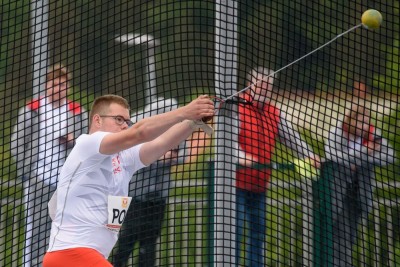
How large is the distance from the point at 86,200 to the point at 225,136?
57.6 inches

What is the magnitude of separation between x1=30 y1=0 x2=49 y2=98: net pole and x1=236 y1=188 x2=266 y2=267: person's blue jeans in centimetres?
155

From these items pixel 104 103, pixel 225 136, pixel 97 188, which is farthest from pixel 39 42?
pixel 97 188

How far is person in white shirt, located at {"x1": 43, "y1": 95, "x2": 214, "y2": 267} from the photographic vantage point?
6227 millimetres

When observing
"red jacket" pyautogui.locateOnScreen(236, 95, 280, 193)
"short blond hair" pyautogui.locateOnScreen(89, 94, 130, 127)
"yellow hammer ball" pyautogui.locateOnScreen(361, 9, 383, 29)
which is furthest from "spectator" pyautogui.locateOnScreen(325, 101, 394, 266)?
"short blond hair" pyautogui.locateOnScreen(89, 94, 130, 127)

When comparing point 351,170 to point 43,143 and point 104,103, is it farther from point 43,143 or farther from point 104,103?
point 104,103

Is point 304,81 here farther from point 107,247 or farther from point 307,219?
point 107,247

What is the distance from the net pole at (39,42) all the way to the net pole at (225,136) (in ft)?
4.17

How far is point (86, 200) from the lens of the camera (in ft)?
20.9

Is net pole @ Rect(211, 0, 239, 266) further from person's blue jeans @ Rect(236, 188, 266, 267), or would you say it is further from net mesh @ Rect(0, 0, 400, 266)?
person's blue jeans @ Rect(236, 188, 266, 267)

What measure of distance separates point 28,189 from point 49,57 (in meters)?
0.95

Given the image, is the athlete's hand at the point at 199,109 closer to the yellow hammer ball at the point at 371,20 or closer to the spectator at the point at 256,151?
the yellow hammer ball at the point at 371,20

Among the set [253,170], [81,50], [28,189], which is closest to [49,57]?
[81,50]

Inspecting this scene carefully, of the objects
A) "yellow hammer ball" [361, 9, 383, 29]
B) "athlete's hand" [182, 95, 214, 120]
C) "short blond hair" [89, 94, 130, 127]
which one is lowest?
"athlete's hand" [182, 95, 214, 120]

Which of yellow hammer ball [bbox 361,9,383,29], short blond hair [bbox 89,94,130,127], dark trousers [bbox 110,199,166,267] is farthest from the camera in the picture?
dark trousers [bbox 110,199,166,267]
